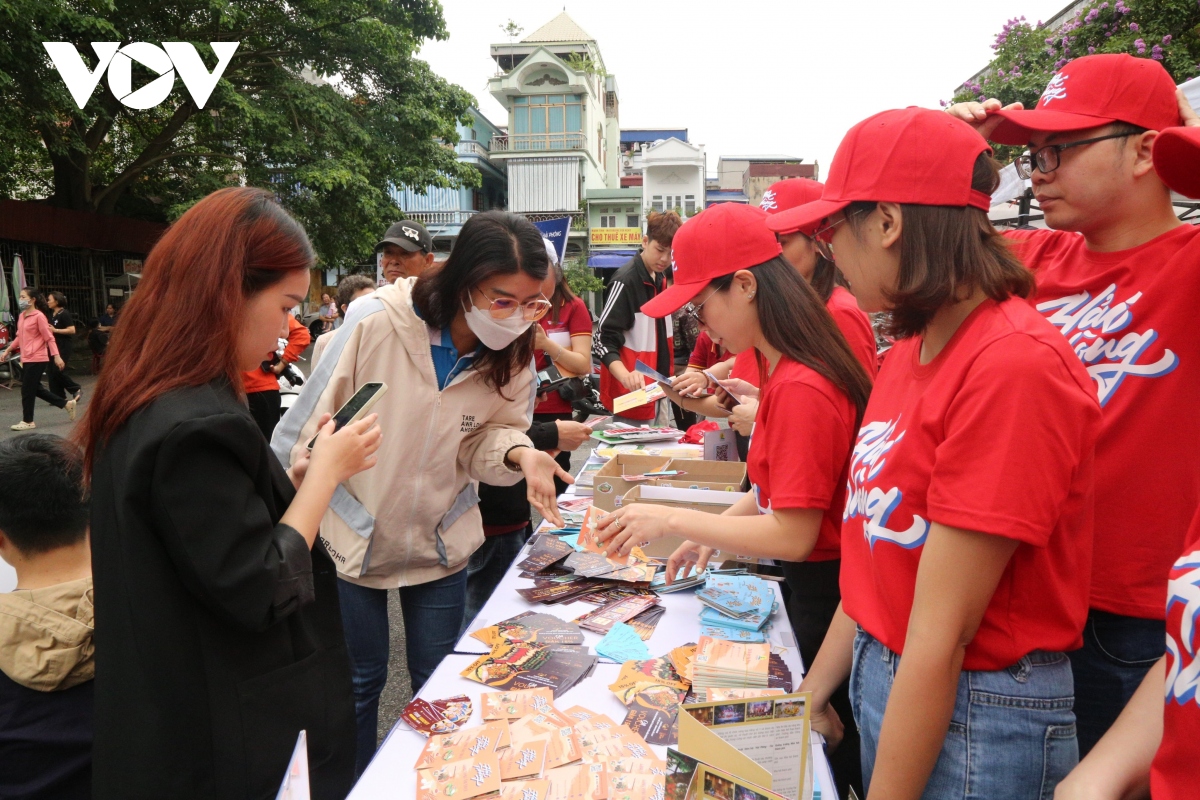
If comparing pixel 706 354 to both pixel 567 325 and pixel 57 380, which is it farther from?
pixel 57 380

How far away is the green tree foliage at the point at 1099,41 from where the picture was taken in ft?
21.5

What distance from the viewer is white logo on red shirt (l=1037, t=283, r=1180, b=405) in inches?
52.7

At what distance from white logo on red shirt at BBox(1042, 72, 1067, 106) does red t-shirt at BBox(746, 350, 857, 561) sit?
759mm

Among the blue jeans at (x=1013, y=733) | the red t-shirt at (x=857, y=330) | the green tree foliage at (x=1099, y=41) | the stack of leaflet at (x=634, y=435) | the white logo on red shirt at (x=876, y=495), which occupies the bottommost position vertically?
the stack of leaflet at (x=634, y=435)

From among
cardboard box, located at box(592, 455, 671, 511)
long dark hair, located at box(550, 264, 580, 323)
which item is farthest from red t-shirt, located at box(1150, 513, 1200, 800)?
long dark hair, located at box(550, 264, 580, 323)

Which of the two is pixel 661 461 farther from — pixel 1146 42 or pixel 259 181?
pixel 259 181

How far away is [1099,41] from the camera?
747 centimetres

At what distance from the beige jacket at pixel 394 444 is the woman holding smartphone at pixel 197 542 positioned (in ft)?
2.08

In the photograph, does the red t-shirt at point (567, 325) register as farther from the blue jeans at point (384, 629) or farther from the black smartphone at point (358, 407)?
the black smartphone at point (358, 407)

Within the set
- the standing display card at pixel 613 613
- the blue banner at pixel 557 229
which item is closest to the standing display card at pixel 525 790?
the standing display card at pixel 613 613

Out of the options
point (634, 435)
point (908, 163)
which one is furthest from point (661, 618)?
point (634, 435)

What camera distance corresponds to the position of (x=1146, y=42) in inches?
263

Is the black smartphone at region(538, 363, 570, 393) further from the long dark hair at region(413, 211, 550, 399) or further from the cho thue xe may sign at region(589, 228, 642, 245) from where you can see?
the cho thue xe may sign at region(589, 228, 642, 245)

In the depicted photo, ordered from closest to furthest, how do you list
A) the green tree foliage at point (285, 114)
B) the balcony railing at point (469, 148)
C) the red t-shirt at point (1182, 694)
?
1. the red t-shirt at point (1182, 694)
2. the green tree foliage at point (285, 114)
3. the balcony railing at point (469, 148)
